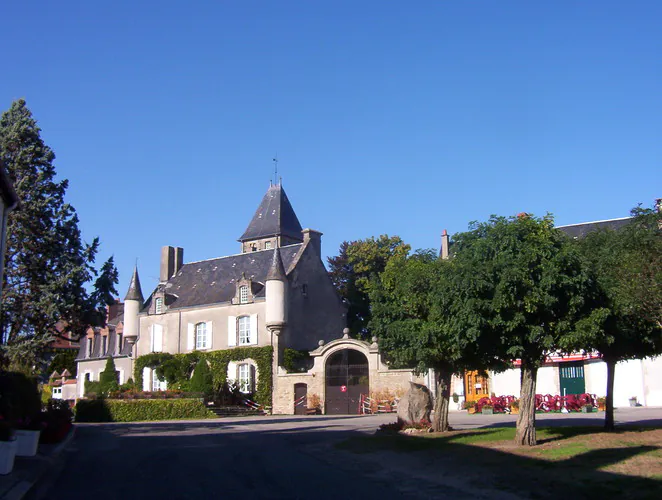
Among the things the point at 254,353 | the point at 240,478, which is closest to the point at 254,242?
the point at 254,353

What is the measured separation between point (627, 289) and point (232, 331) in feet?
106

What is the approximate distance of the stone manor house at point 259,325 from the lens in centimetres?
3869

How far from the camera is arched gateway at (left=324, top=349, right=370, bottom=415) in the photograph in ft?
125

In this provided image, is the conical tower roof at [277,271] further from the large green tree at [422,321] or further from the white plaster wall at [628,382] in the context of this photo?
the large green tree at [422,321]

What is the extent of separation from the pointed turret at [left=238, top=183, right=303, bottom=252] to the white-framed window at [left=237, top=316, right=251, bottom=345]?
16817mm

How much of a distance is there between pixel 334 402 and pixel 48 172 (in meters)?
19.1

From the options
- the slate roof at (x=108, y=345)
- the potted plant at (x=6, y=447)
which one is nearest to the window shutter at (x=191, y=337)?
the slate roof at (x=108, y=345)

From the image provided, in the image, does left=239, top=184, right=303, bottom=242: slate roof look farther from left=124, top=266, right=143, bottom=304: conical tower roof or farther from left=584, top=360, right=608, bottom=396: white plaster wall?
left=584, top=360, right=608, bottom=396: white plaster wall

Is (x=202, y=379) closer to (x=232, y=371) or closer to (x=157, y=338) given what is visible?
(x=232, y=371)

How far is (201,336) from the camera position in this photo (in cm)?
4547

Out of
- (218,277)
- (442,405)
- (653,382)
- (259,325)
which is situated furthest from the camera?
(218,277)

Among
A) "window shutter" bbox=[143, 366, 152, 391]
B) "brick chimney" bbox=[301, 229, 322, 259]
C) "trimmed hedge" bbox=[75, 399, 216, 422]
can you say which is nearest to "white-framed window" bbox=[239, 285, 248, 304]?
"brick chimney" bbox=[301, 229, 322, 259]

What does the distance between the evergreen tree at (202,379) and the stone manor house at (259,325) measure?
1.65m

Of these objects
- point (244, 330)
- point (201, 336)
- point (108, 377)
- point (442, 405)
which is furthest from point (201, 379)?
point (442, 405)
